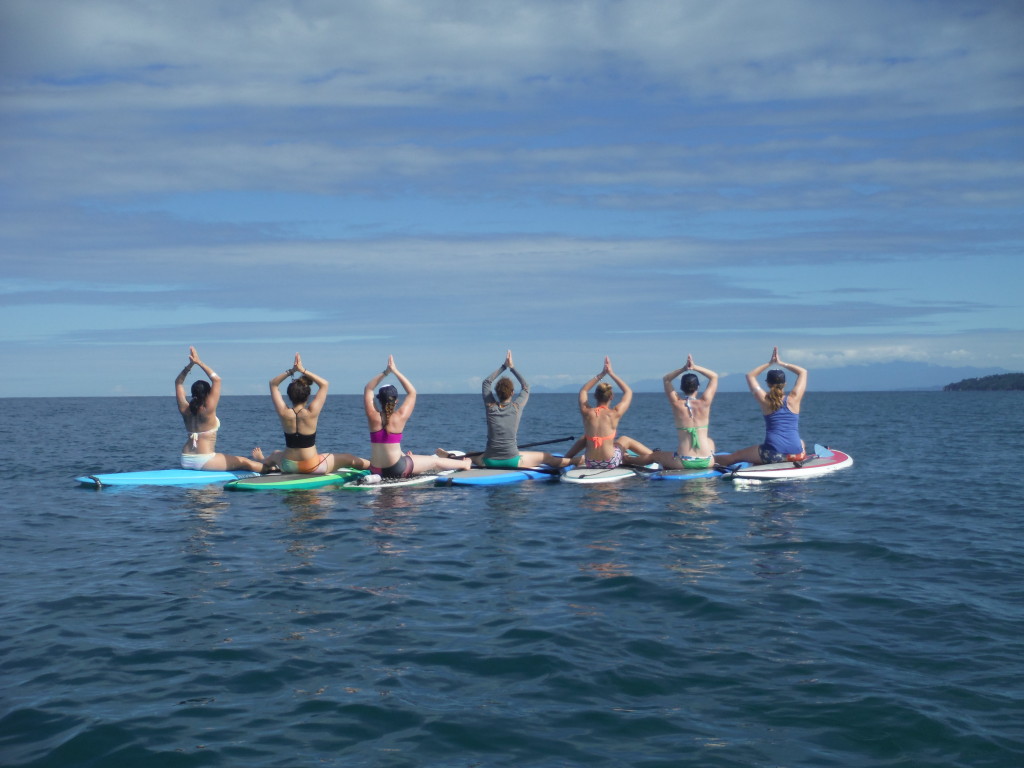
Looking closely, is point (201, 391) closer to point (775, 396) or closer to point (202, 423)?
point (202, 423)

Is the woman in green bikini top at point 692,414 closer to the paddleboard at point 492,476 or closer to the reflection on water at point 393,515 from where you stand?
the paddleboard at point 492,476

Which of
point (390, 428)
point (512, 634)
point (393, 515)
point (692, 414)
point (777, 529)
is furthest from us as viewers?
point (692, 414)

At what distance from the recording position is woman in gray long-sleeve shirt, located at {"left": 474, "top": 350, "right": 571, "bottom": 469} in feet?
58.2

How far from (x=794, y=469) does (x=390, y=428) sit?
8.85 m

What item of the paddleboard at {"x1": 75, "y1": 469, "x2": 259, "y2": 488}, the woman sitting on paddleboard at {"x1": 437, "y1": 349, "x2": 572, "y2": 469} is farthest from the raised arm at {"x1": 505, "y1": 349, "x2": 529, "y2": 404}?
the paddleboard at {"x1": 75, "y1": 469, "x2": 259, "y2": 488}

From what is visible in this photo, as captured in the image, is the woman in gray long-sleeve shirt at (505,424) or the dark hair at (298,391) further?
the woman in gray long-sleeve shirt at (505,424)

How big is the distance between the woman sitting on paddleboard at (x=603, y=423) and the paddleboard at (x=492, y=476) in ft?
3.24

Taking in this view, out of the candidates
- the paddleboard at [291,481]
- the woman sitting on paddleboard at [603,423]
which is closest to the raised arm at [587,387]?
the woman sitting on paddleboard at [603,423]

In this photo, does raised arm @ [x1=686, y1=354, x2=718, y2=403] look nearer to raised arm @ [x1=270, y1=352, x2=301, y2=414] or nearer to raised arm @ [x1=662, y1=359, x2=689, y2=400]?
raised arm @ [x1=662, y1=359, x2=689, y2=400]

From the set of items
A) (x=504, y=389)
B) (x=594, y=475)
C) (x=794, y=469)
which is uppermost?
(x=504, y=389)

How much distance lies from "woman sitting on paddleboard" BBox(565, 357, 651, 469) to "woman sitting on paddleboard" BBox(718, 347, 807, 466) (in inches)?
98.9

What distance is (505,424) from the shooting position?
1825cm

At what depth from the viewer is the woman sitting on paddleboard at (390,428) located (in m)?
16.6

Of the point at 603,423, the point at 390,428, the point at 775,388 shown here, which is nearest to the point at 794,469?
the point at 775,388
